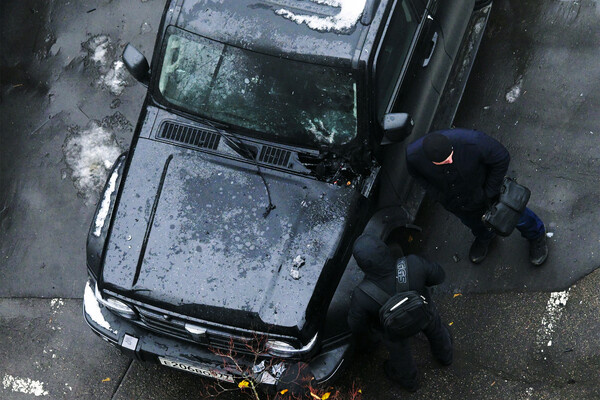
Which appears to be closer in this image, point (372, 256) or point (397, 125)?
point (372, 256)

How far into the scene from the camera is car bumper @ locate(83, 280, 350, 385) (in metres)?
5.49

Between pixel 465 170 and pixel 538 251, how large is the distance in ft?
4.29

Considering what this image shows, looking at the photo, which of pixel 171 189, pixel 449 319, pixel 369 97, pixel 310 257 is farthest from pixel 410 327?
pixel 171 189

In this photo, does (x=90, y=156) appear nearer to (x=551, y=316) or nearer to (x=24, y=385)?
(x=24, y=385)

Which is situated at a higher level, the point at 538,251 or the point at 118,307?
the point at 538,251

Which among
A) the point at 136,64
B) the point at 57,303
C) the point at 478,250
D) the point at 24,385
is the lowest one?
the point at 24,385

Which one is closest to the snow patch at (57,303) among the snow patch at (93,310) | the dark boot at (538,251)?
the snow patch at (93,310)

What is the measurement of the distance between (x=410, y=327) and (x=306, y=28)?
2.21 m

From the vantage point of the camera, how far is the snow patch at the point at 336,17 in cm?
538

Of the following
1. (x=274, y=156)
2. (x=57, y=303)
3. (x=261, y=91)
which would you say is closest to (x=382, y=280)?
(x=274, y=156)

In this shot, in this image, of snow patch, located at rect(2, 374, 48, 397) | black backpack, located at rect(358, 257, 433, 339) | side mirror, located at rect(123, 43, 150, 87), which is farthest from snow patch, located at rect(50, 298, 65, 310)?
black backpack, located at rect(358, 257, 433, 339)

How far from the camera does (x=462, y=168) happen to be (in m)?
5.34

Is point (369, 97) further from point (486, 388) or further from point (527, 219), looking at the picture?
point (486, 388)

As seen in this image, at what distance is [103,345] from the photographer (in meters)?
6.64
